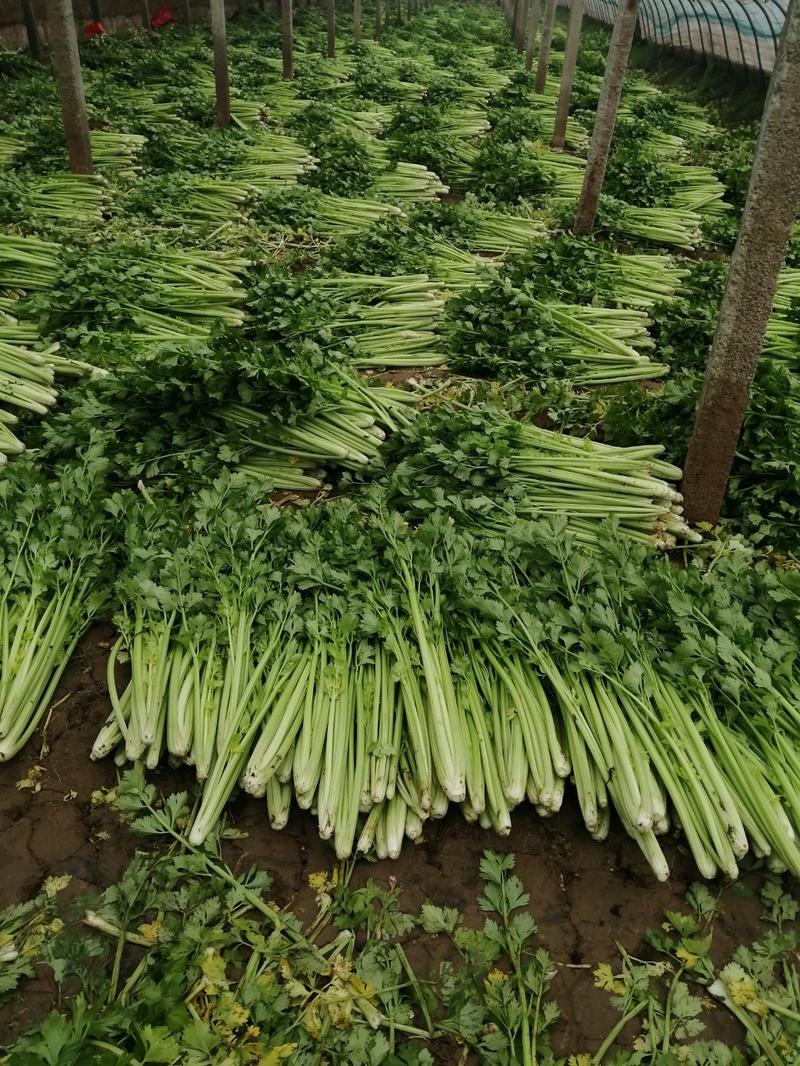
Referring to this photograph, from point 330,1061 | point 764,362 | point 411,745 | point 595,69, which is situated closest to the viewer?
point 330,1061

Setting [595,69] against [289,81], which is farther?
[595,69]

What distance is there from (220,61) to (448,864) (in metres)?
14.6

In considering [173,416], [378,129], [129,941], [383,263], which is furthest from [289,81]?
[129,941]

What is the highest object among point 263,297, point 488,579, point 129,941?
point 263,297

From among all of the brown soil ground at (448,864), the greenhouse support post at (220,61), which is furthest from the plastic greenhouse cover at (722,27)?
the brown soil ground at (448,864)

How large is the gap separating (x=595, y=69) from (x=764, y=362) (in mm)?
19225

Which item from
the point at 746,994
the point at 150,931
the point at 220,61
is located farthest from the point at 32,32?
the point at 746,994

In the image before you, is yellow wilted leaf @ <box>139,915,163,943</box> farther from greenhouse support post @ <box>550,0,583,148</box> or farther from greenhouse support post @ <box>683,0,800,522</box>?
greenhouse support post @ <box>550,0,583,148</box>

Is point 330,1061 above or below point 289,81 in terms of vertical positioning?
below

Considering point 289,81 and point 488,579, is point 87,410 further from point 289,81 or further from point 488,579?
point 289,81

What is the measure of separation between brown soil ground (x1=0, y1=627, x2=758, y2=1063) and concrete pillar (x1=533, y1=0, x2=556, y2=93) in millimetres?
19131

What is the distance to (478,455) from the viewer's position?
4895mm

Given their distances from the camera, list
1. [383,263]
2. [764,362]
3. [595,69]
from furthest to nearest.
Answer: [595,69], [383,263], [764,362]

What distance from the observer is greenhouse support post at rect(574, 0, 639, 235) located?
870 centimetres
